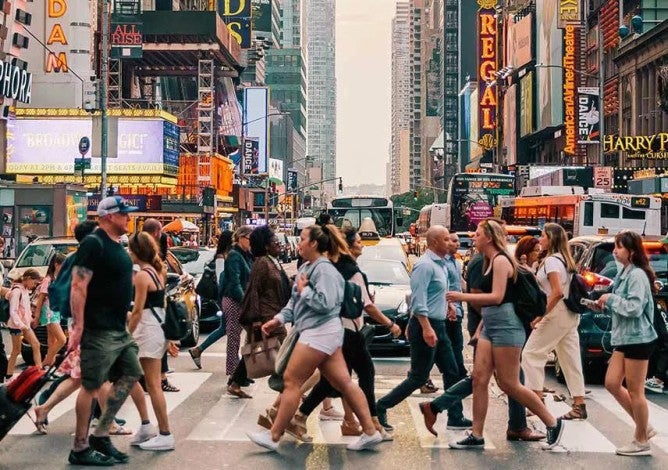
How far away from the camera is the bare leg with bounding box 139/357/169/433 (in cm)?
932

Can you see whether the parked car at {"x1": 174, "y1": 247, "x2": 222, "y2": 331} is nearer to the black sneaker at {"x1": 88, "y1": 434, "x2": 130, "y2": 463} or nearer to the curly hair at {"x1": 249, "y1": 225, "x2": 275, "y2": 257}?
the curly hair at {"x1": 249, "y1": 225, "x2": 275, "y2": 257}

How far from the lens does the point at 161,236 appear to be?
43.8 feet

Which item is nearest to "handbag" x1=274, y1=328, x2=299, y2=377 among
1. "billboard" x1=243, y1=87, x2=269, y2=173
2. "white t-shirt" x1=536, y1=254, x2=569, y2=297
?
"white t-shirt" x1=536, y1=254, x2=569, y2=297

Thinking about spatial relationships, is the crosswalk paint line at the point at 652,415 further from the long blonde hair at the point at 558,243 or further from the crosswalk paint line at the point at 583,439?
the long blonde hair at the point at 558,243

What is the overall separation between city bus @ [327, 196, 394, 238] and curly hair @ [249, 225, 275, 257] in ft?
106

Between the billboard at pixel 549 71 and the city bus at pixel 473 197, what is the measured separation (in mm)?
36681

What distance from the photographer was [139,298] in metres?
9.48

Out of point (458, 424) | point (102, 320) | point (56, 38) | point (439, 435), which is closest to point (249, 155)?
point (56, 38)

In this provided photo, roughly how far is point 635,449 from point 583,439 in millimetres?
773

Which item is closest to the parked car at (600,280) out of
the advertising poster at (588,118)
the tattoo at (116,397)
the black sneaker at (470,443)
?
the black sneaker at (470,443)

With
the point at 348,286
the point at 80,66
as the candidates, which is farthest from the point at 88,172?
the point at 348,286

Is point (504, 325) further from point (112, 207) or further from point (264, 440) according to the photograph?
point (112, 207)

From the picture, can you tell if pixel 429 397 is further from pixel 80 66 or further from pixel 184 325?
pixel 80 66

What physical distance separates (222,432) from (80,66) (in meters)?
59.3
